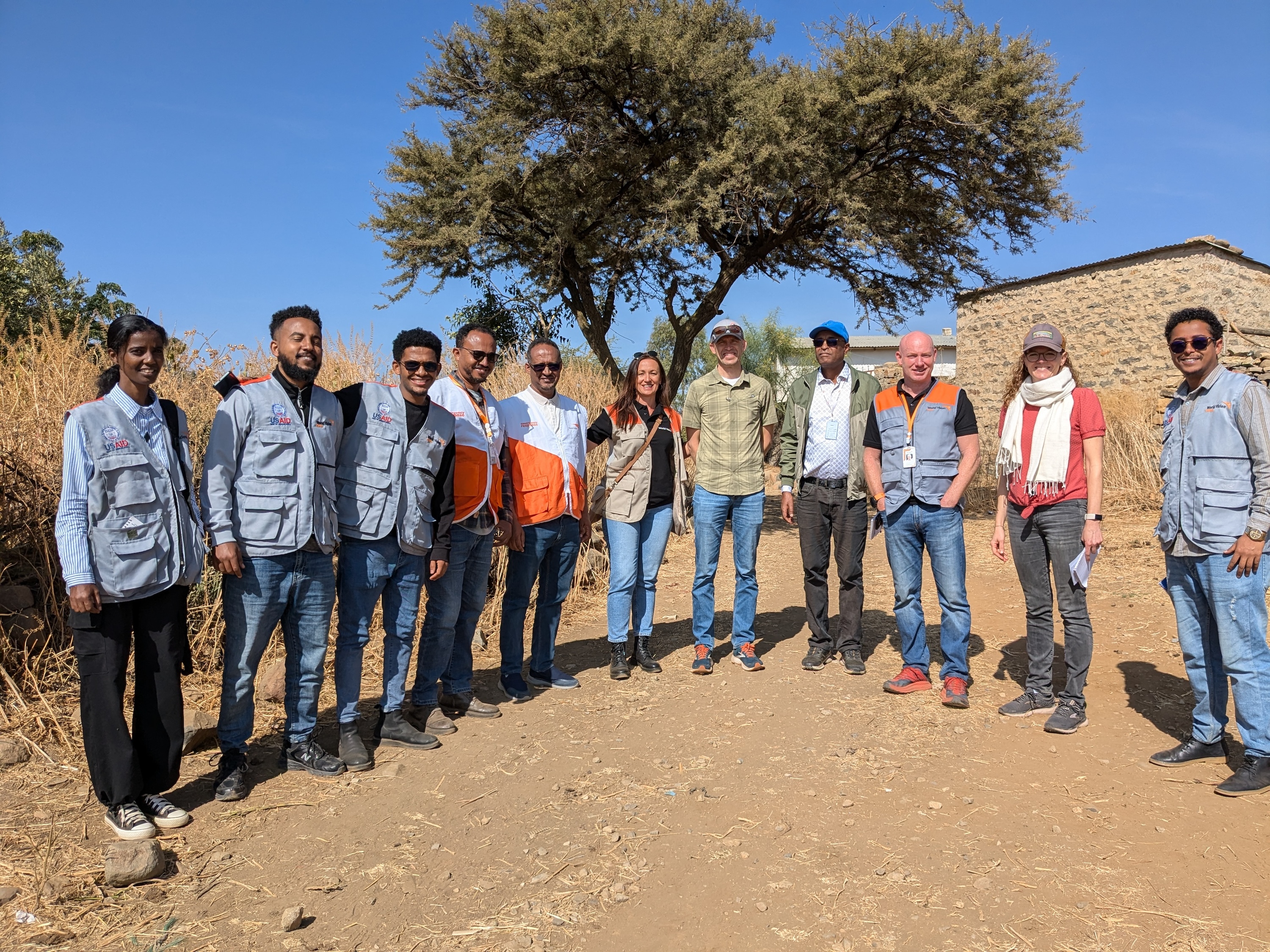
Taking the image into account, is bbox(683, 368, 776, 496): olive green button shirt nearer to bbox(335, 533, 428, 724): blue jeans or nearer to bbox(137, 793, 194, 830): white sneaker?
bbox(335, 533, 428, 724): blue jeans

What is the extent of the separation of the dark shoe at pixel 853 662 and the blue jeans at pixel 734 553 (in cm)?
61

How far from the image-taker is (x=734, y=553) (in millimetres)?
5277

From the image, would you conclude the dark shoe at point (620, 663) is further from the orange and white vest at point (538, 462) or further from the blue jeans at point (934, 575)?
the blue jeans at point (934, 575)

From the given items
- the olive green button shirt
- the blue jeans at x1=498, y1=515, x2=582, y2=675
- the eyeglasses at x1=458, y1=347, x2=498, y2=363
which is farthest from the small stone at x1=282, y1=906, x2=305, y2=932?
the olive green button shirt

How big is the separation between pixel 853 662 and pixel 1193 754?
1885 mm

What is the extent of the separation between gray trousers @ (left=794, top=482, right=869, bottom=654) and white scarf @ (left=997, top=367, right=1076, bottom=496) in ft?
3.32

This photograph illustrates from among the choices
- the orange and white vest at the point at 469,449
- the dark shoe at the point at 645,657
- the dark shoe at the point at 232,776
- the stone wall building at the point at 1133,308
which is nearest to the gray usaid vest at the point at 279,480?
the orange and white vest at the point at 469,449

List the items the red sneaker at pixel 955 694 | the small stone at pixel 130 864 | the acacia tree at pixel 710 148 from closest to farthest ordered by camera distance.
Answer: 1. the small stone at pixel 130 864
2. the red sneaker at pixel 955 694
3. the acacia tree at pixel 710 148

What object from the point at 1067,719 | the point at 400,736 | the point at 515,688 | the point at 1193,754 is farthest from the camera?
the point at 515,688

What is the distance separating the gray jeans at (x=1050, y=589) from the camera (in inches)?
169

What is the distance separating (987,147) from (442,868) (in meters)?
11.0

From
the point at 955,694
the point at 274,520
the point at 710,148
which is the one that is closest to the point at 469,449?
the point at 274,520

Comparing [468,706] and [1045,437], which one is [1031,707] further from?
[468,706]

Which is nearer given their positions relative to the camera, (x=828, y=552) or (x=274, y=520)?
(x=274, y=520)
